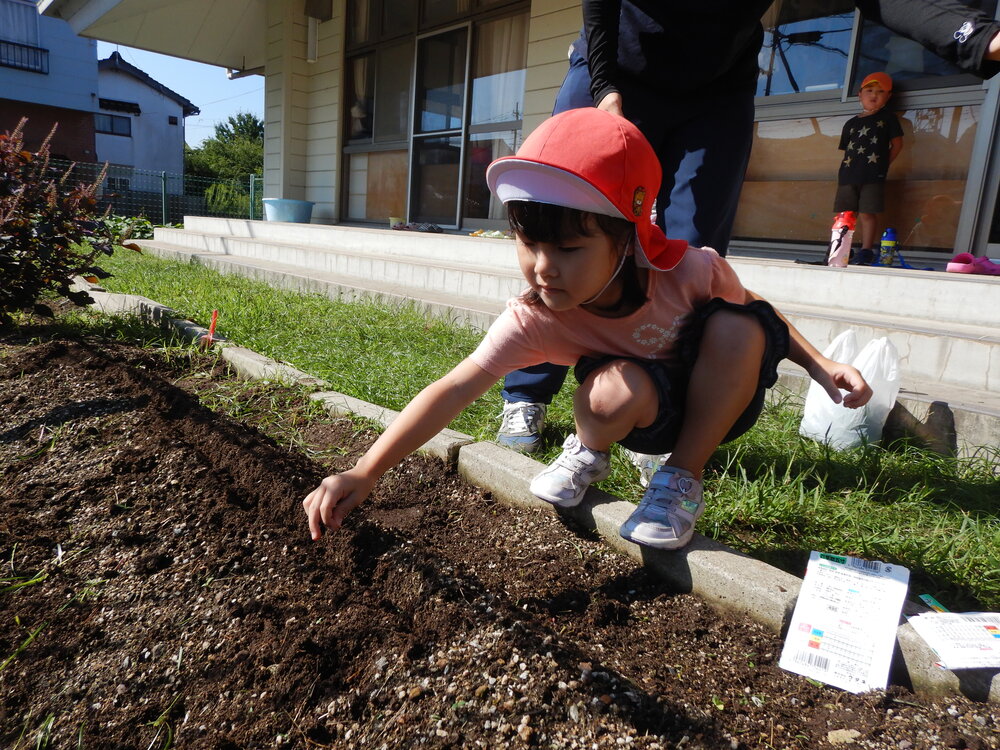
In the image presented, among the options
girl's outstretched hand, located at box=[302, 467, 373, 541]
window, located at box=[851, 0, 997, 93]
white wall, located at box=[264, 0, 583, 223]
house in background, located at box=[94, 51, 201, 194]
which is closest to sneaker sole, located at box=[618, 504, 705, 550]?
girl's outstretched hand, located at box=[302, 467, 373, 541]

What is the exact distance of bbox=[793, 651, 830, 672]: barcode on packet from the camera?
125 cm

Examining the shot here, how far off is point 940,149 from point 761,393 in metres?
4.30

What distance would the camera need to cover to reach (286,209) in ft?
30.6

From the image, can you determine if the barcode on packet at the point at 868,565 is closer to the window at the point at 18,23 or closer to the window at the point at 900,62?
the window at the point at 900,62

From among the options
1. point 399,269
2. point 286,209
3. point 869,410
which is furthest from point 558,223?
point 286,209

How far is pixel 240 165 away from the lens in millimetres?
50031

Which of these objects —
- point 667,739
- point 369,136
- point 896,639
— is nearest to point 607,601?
point 667,739

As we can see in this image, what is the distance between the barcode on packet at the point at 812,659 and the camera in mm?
1251

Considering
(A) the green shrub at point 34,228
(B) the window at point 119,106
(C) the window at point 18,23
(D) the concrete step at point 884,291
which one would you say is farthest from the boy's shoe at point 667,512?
(B) the window at point 119,106

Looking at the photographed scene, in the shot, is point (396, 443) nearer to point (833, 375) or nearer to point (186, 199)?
point (833, 375)

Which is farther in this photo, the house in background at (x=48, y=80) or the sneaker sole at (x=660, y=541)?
the house in background at (x=48, y=80)

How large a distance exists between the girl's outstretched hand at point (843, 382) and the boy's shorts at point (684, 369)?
0.10 metres

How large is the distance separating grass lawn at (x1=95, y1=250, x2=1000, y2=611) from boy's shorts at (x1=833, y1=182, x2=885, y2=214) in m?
3.03

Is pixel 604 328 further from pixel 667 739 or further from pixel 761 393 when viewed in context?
pixel 667 739
